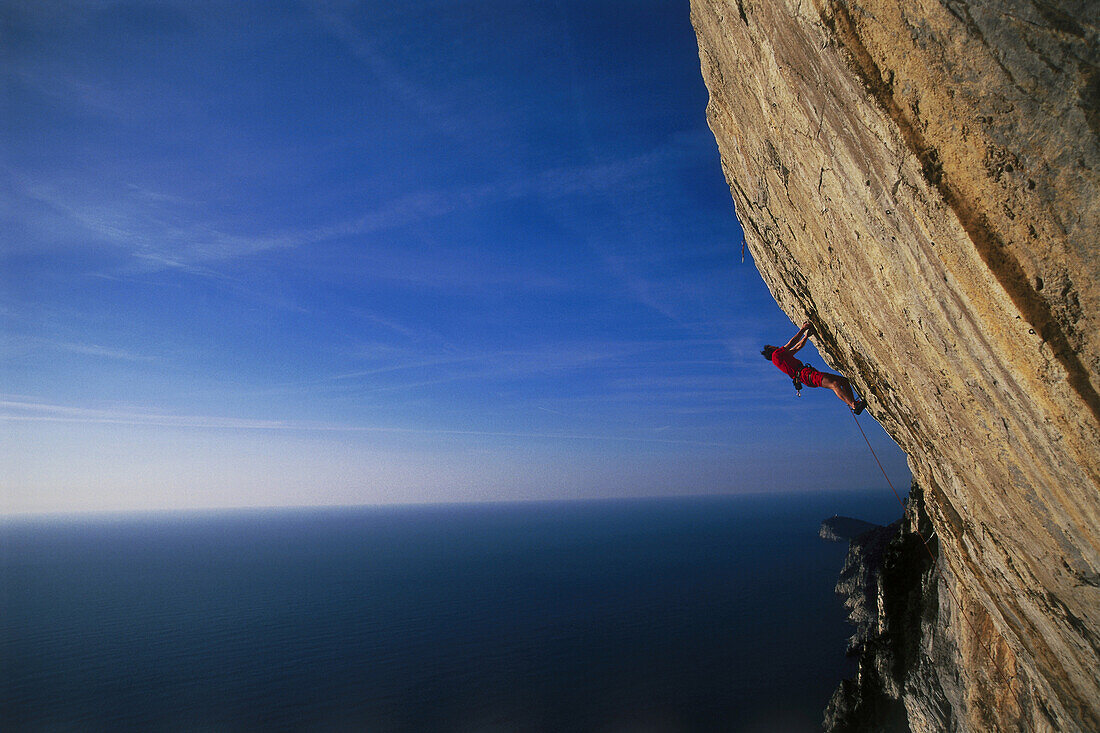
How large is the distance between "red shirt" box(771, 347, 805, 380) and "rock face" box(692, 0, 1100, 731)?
272cm

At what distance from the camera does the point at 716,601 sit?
219 ft

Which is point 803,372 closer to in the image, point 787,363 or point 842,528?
point 787,363

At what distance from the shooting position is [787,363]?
9.97 metres

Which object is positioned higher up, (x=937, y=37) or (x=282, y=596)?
(x=937, y=37)

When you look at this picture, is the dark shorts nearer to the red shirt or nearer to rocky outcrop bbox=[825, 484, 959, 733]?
the red shirt

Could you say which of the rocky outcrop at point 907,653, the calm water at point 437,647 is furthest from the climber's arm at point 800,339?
the calm water at point 437,647

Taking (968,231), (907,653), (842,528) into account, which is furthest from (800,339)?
(842,528)

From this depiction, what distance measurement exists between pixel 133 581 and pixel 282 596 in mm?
45404

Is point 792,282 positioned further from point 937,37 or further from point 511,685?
point 511,685

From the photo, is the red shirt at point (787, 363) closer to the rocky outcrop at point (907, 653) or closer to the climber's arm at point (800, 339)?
the climber's arm at point (800, 339)

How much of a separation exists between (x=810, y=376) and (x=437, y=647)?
2201 inches

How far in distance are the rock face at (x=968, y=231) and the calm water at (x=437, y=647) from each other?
A: 126 ft

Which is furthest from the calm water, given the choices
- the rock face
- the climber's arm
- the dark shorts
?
the rock face

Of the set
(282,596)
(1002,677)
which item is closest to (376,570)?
(282,596)
